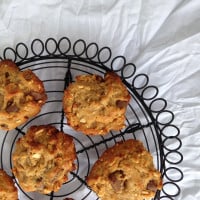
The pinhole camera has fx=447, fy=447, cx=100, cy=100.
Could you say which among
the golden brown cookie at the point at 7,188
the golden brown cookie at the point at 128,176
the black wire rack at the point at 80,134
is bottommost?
the golden brown cookie at the point at 7,188

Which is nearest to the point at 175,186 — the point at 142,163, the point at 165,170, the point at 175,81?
the point at 165,170

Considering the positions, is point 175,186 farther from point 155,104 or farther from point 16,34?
point 16,34

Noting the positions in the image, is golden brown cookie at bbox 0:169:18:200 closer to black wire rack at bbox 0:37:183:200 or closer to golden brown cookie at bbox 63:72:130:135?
black wire rack at bbox 0:37:183:200

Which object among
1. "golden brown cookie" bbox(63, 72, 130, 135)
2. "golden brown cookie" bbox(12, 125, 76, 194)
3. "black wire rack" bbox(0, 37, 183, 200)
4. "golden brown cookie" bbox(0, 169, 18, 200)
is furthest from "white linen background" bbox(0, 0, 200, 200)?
"golden brown cookie" bbox(0, 169, 18, 200)

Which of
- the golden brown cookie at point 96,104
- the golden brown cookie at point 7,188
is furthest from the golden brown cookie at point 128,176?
the golden brown cookie at point 7,188

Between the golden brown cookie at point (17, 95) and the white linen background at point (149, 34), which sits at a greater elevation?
the white linen background at point (149, 34)

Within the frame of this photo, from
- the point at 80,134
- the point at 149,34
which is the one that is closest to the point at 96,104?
the point at 80,134

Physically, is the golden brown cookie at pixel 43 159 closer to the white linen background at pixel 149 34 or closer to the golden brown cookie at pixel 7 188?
the golden brown cookie at pixel 7 188

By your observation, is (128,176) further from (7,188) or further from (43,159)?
(7,188)
